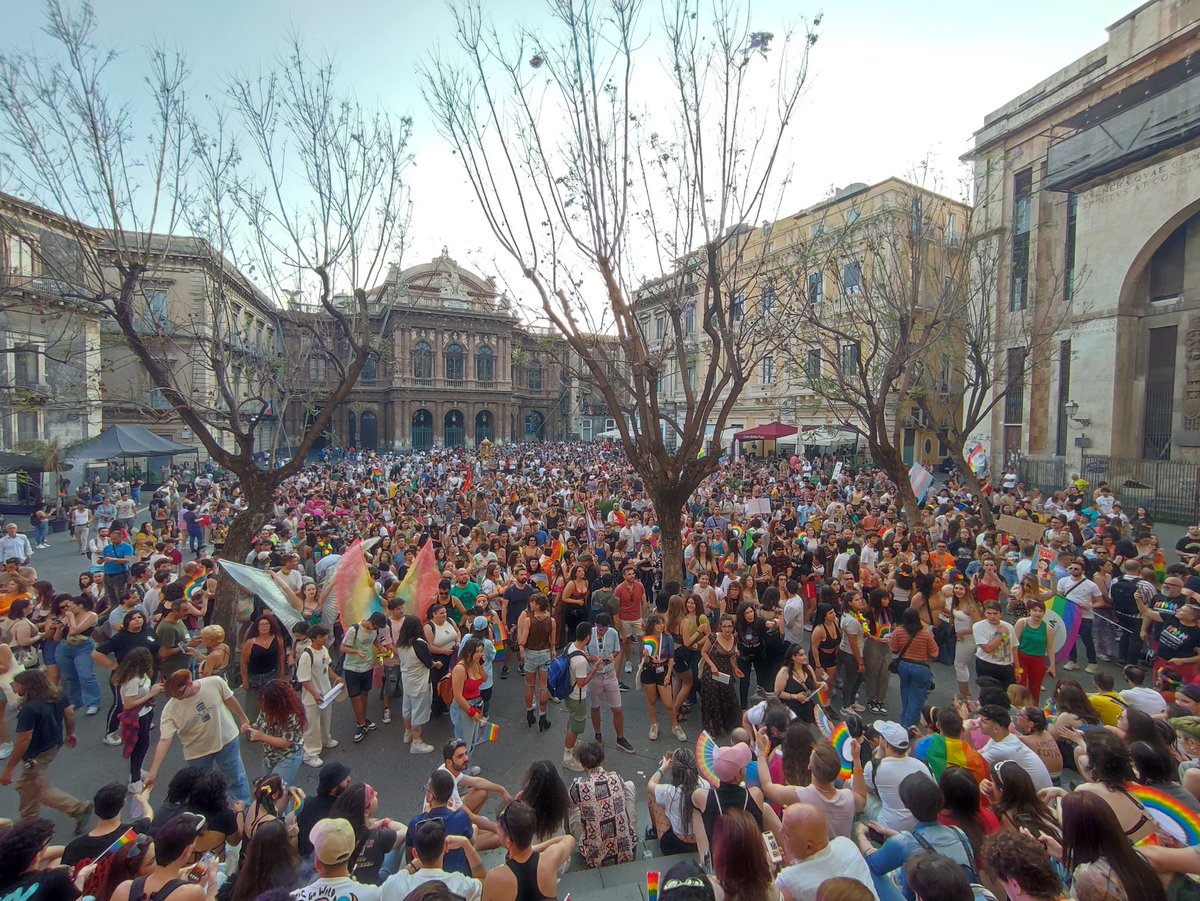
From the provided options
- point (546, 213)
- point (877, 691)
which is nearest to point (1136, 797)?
point (877, 691)

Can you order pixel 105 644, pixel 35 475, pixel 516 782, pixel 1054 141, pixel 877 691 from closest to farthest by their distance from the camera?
pixel 516 782 < pixel 105 644 < pixel 877 691 < pixel 35 475 < pixel 1054 141

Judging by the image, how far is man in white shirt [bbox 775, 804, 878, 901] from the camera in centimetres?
267

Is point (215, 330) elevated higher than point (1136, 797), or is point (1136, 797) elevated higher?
point (215, 330)

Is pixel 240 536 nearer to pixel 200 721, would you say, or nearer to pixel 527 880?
pixel 200 721

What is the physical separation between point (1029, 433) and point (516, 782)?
23212 millimetres

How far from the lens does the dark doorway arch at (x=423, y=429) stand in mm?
49656

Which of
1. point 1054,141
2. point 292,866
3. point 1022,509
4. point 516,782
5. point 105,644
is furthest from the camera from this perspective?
point 1054,141

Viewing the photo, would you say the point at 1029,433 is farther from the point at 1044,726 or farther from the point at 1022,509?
the point at 1044,726

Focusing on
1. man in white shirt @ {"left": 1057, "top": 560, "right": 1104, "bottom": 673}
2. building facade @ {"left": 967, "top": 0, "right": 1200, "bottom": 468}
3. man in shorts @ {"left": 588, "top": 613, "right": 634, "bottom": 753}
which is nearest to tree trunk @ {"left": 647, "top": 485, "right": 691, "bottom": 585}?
man in shorts @ {"left": 588, "top": 613, "right": 634, "bottom": 753}

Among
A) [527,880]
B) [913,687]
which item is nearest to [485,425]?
[913,687]

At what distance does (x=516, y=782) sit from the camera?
5242mm

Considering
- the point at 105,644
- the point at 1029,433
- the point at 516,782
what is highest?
the point at 1029,433

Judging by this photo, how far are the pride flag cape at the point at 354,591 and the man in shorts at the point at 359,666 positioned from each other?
74 cm

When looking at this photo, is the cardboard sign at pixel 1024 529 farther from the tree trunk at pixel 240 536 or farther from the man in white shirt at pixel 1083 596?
the tree trunk at pixel 240 536
